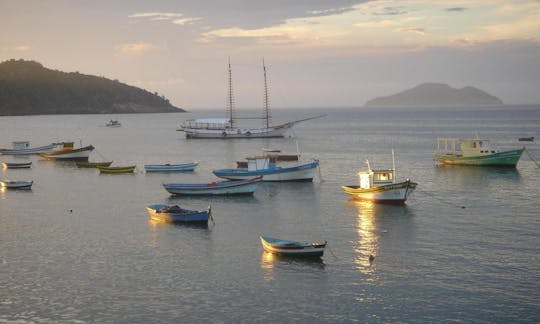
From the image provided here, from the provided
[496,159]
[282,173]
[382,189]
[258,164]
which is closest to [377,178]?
[382,189]

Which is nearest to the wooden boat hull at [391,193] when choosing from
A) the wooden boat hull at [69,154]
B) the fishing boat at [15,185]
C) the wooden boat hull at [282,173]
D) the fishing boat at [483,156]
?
the wooden boat hull at [282,173]

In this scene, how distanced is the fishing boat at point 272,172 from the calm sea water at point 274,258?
6.48 ft

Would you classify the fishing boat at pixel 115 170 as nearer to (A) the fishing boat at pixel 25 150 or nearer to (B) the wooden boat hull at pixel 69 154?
(B) the wooden boat hull at pixel 69 154

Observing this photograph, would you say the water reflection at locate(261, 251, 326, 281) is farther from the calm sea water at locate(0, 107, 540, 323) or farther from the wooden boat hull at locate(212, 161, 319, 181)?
the wooden boat hull at locate(212, 161, 319, 181)

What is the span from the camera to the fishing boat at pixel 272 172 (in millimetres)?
67938

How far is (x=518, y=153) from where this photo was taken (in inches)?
3081

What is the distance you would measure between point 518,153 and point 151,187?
4803cm

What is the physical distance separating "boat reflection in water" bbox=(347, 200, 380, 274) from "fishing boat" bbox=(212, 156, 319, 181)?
13.8m

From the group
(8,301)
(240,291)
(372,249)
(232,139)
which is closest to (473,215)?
(372,249)

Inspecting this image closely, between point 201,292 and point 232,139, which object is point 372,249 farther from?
point 232,139

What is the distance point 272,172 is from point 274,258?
3277 centimetres

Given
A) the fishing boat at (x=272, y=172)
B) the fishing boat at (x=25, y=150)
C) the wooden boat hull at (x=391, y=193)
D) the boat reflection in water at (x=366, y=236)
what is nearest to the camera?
the boat reflection in water at (x=366, y=236)

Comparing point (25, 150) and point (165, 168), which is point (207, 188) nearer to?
point (165, 168)

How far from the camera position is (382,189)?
52844 millimetres
